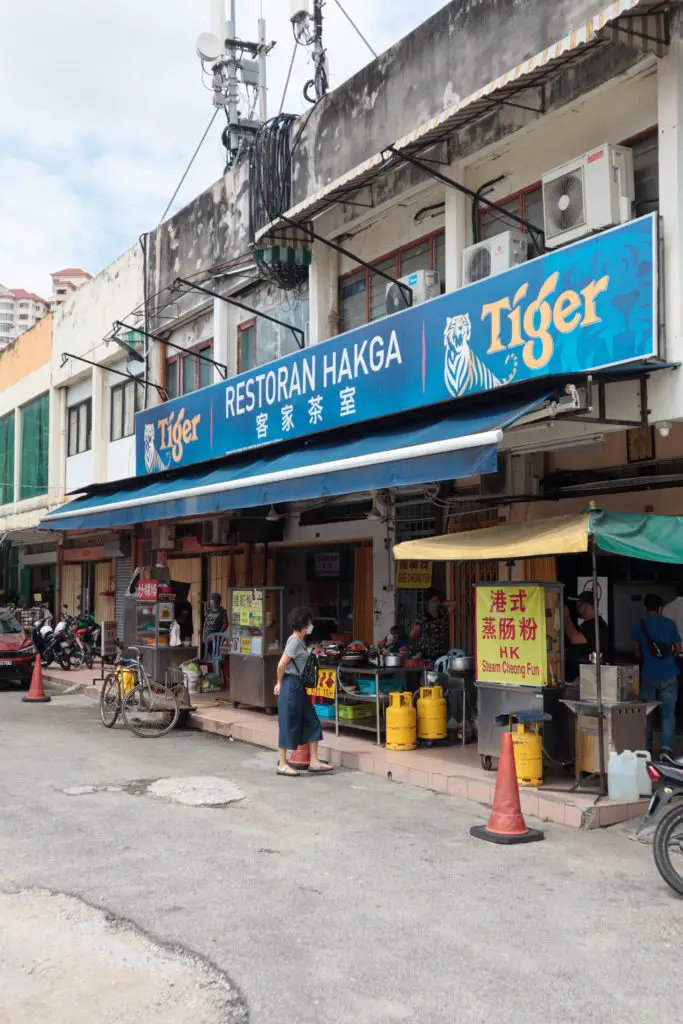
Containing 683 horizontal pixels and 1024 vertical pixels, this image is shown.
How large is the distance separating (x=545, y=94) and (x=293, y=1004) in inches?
400

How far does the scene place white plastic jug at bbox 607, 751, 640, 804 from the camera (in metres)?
8.36

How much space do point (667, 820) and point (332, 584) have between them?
1139cm

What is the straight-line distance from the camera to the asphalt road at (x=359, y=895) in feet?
15.0

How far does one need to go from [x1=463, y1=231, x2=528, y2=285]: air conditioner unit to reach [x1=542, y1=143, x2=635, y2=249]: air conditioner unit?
652 mm

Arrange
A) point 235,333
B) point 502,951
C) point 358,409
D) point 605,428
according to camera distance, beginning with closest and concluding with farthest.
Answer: point 502,951, point 605,428, point 358,409, point 235,333

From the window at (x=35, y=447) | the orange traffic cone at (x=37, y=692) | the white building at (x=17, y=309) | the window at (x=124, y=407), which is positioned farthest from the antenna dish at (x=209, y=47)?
the white building at (x=17, y=309)

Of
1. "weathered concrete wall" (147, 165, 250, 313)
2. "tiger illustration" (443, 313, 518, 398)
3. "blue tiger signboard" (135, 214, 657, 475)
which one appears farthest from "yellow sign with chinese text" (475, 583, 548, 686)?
"weathered concrete wall" (147, 165, 250, 313)

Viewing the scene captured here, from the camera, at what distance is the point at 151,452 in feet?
66.0

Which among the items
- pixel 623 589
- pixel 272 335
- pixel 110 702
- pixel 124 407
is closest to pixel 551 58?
pixel 623 589

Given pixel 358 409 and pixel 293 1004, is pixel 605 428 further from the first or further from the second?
pixel 293 1004

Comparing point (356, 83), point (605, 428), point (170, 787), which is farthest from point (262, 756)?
point (356, 83)

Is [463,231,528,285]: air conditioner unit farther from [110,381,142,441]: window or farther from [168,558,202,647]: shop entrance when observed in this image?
[110,381,142,441]: window

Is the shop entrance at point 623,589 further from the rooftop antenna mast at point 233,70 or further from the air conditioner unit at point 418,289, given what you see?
the rooftop antenna mast at point 233,70

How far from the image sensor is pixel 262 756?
37.5 ft
